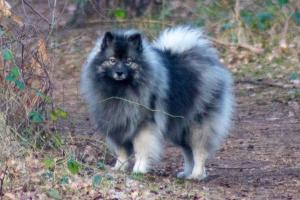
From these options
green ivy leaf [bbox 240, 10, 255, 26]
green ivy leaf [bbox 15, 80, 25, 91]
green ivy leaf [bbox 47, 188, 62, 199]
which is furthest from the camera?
green ivy leaf [bbox 240, 10, 255, 26]

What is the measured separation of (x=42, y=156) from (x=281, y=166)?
2558mm

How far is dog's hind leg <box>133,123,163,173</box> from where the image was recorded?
25.2 feet

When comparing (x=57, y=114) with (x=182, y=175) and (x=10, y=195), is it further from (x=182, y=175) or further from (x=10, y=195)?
(x=182, y=175)

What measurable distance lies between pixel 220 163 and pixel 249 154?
41 centimetres

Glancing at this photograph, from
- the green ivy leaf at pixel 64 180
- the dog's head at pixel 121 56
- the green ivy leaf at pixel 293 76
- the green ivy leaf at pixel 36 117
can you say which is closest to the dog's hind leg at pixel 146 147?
the dog's head at pixel 121 56

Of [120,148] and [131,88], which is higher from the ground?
[131,88]

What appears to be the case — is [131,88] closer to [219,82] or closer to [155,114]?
[155,114]

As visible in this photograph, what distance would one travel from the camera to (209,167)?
8.59 metres

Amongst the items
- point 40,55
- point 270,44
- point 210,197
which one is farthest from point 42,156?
point 270,44

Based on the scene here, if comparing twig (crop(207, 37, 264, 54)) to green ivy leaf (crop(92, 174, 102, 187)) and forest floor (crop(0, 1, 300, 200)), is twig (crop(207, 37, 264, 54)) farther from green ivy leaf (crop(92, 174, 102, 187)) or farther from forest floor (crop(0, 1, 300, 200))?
green ivy leaf (crop(92, 174, 102, 187))

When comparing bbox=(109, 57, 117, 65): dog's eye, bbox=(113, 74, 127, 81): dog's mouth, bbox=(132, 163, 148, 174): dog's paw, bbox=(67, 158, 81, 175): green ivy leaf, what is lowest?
bbox=(132, 163, 148, 174): dog's paw

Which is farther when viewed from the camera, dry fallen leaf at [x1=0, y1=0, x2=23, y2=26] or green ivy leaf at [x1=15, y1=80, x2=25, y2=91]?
dry fallen leaf at [x1=0, y1=0, x2=23, y2=26]

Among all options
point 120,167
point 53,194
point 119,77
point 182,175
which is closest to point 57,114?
point 119,77

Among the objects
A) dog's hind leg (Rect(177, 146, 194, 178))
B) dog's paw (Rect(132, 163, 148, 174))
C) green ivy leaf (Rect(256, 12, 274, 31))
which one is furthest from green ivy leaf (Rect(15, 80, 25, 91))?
green ivy leaf (Rect(256, 12, 274, 31))
